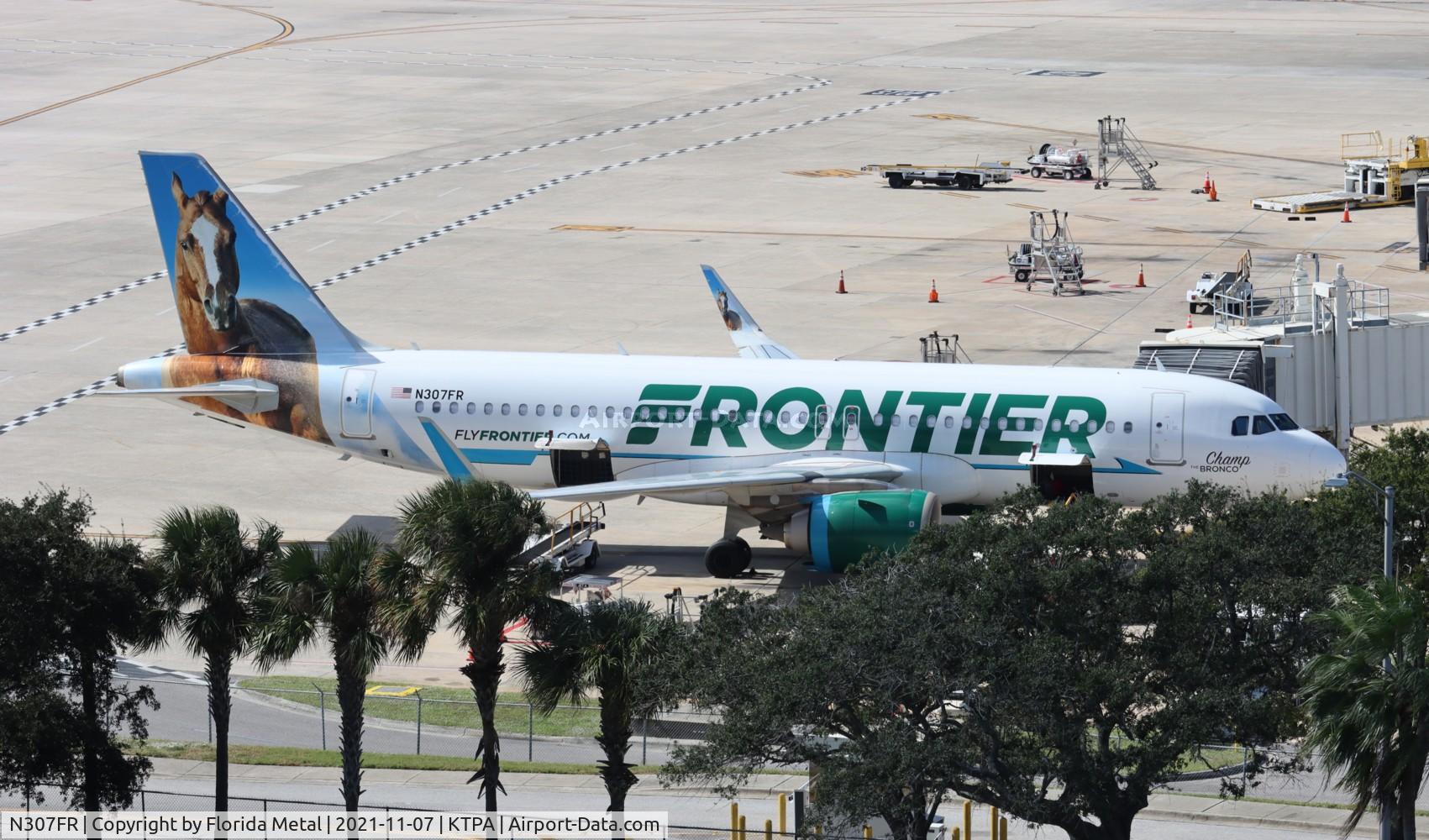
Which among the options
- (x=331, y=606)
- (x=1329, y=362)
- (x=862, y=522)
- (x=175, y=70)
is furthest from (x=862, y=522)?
(x=175, y=70)

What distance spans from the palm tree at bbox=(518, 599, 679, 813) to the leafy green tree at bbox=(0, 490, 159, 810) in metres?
6.31

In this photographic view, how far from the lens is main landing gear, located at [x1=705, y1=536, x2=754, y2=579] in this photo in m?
43.8

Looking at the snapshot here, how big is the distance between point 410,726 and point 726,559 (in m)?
8.93

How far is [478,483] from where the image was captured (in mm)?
28375

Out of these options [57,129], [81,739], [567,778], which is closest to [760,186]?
[57,129]

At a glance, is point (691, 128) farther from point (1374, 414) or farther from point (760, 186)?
point (1374, 414)

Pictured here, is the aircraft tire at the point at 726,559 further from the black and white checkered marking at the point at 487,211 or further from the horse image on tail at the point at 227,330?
the black and white checkered marking at the point at 487,211

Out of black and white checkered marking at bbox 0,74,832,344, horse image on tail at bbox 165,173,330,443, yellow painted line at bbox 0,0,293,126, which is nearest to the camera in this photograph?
horse image on tail at bbox 165,173,330,443

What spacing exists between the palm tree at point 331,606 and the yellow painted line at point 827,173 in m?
65.9

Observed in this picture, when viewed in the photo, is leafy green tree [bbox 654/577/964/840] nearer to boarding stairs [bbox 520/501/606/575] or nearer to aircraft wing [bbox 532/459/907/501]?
aircraft wing [bbox 532/459/907/501]

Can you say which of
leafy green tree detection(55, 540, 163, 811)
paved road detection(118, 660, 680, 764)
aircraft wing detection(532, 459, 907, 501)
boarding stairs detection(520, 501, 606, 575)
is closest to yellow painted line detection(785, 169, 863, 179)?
boarding stairs detection(520, 501, 606, 575)

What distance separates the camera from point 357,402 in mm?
46281

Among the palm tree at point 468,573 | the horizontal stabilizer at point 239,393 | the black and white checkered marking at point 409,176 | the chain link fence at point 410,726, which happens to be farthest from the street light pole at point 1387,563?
the black and white checkered marking at point 409,176

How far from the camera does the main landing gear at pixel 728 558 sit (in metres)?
43.8
